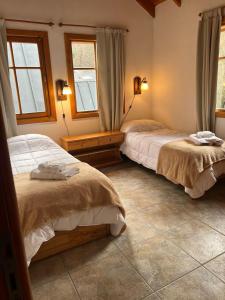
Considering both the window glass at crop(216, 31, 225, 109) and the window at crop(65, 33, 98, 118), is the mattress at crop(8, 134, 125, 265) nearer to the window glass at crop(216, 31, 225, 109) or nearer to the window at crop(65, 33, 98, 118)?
the window at crop(65, 33, 98, 118)

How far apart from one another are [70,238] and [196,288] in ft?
3.54

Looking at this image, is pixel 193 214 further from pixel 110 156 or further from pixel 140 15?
pixel 140 15

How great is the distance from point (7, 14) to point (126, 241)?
11.3ft

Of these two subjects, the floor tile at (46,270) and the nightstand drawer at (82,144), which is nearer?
the floor tile at (46,270)

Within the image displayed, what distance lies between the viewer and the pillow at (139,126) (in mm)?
4074

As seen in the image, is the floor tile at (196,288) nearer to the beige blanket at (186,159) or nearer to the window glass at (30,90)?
the beige blanket at (186,159)

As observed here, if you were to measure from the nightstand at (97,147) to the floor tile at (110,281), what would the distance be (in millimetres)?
2169

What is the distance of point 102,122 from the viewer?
4137 mm

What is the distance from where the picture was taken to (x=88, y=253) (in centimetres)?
195

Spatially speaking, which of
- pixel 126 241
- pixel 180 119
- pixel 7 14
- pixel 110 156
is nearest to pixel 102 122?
pixel 110 156

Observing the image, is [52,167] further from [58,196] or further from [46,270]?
[46,270]

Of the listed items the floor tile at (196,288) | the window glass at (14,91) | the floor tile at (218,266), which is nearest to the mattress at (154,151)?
the floor tile at (218,266)

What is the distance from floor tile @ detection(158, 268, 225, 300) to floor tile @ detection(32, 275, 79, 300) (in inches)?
24.8

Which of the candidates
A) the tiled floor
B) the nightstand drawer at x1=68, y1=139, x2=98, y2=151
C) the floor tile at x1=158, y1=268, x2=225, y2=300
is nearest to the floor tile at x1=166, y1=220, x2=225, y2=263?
the tiled floor
